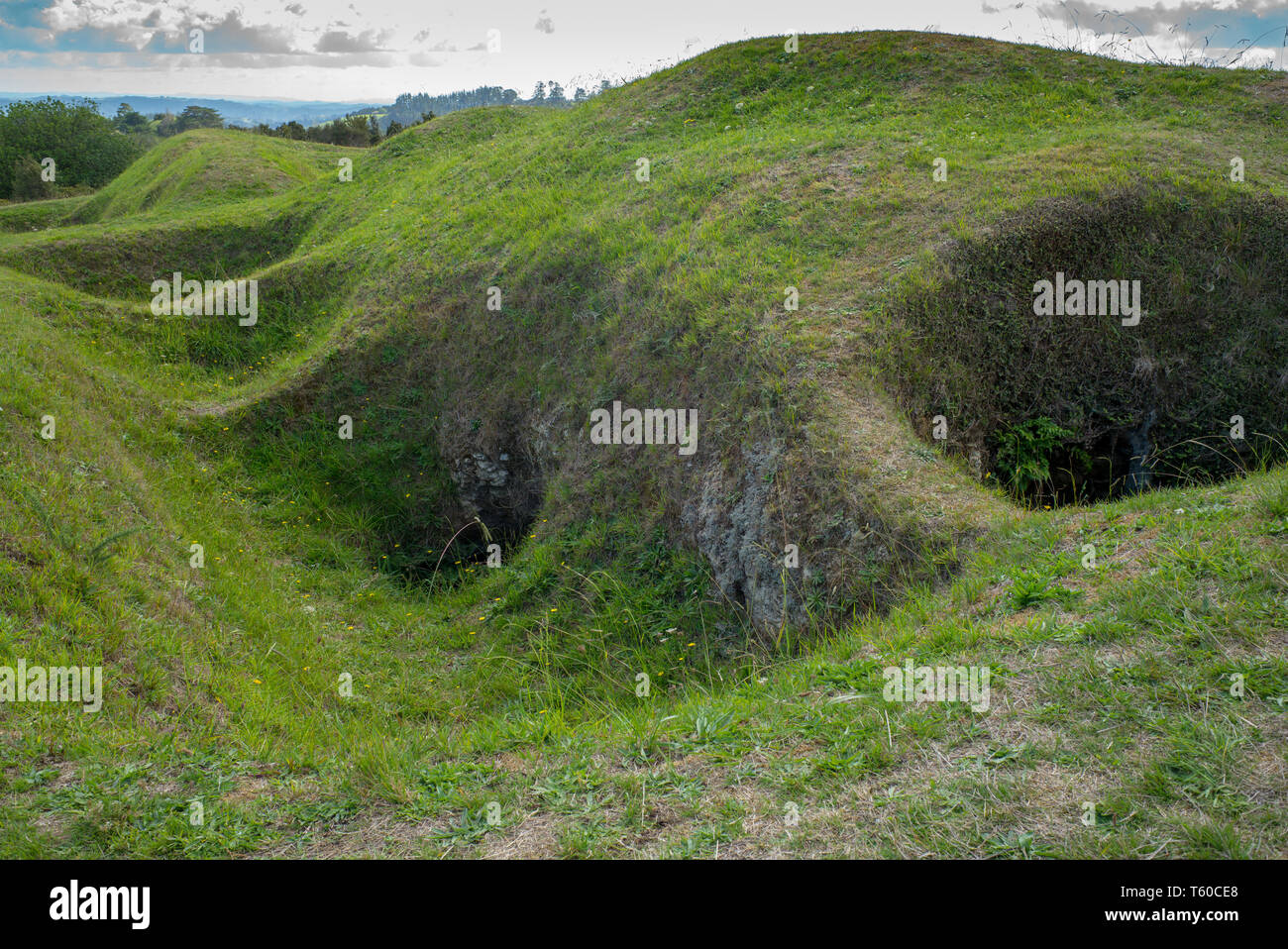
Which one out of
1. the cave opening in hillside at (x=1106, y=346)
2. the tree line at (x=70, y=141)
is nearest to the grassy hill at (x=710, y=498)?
the cave opening in hillside at (x=1106, y=346)

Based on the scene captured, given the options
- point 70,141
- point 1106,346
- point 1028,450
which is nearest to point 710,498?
point 1028,450

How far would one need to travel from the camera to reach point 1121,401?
29.1 feet

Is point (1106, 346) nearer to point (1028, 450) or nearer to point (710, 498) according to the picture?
point (1028, 450)

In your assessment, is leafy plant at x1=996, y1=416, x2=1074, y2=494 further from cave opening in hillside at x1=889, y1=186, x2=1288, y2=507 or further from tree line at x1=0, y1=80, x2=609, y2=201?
tree line at x1=0, y1=80, x2=609, y2=201

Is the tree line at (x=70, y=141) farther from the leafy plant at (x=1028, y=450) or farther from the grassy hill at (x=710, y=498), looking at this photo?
the leafy plant at (x=1028, y=450)

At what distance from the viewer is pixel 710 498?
26.1 ft

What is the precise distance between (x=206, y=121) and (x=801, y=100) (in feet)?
281

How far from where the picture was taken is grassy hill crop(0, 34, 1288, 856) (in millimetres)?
4062

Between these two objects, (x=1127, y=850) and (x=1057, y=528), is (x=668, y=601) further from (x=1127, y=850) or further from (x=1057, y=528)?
(x=1127, y=850)

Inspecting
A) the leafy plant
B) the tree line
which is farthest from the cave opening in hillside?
the tree line

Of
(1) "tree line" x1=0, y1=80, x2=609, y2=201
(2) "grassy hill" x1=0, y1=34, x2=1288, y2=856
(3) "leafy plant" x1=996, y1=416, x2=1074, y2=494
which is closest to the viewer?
(2) "grassy hill" x1=0, y1=34, x2=1288, y2=856

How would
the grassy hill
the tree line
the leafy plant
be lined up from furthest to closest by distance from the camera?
the tree line → the leafy plant → the grassy hill

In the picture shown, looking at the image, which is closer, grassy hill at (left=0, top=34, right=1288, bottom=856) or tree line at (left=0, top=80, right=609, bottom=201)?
grassy hill at (left=0, top=34, right=1288, bottom=856)

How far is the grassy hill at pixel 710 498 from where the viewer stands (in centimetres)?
406
